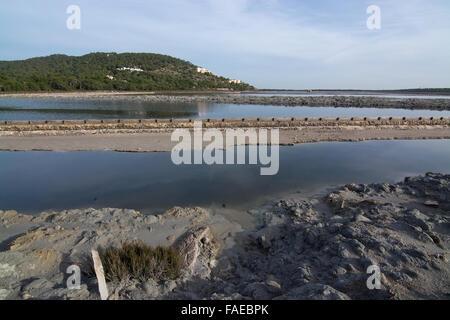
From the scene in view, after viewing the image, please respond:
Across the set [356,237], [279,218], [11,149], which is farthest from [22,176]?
[356,237]

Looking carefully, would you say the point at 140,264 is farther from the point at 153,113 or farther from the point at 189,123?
the point at 153,113

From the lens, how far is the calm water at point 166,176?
25.8 ft

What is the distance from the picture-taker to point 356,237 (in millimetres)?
4777

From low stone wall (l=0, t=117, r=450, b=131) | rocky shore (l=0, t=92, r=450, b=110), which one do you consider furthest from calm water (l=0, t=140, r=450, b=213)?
rocky shore (l=0, t=92, r=450, b=110)

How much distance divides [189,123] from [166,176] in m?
9.50

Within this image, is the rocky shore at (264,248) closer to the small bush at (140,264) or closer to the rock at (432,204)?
the rock at (432,204)

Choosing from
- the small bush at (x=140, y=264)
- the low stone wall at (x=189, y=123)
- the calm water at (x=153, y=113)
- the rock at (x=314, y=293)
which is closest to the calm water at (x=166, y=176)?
the small bush at (x=140, y=264)

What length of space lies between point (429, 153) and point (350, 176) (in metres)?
7.90

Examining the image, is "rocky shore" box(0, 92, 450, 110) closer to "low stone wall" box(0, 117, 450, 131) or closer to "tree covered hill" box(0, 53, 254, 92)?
"tree covered hill" box(0, 53, 254, 92)

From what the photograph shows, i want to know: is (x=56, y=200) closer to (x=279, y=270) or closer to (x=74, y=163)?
(x=74, y=163)

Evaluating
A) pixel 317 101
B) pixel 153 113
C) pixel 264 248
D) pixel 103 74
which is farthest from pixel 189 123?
pixel 103 74

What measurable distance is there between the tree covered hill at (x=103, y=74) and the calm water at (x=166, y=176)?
71.1 metres

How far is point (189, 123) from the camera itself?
740 inches

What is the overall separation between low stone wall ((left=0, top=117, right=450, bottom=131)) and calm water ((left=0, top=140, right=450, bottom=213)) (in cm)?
486
